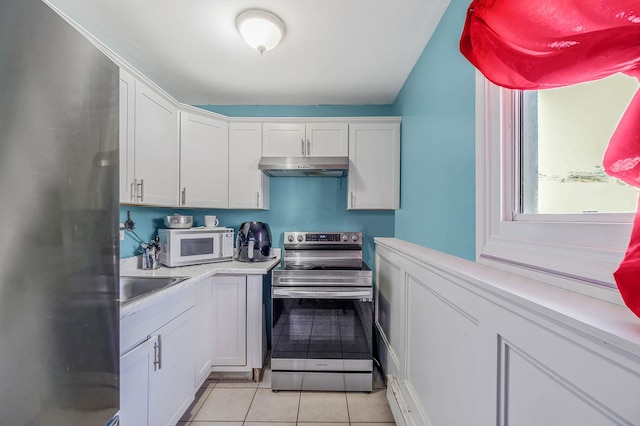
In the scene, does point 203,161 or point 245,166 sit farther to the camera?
point 245,166

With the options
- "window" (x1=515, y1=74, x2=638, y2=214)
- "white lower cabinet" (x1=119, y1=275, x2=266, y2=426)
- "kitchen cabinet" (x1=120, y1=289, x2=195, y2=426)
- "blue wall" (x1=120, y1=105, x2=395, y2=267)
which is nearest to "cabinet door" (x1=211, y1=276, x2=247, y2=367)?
"white lower cabinet" (x1=119, y1=275, x2=266, y2=426)

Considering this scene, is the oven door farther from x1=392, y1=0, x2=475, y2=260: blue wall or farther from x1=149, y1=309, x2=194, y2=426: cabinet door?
x1=392, y1=0, x2=475, y2=260: blue wall

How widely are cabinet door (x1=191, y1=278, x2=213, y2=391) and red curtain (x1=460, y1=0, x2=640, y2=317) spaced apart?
1932mm

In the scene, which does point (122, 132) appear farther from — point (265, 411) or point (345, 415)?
point (345, 415)

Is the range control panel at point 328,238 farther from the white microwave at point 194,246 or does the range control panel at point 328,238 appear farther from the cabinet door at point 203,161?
the cabinet door at point 203,161

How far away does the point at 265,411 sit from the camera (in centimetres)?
173

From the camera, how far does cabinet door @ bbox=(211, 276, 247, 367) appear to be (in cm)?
200

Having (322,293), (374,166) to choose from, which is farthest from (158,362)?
(374,166)

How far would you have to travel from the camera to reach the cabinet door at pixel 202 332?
176 cm

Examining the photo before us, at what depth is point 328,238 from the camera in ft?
7.86

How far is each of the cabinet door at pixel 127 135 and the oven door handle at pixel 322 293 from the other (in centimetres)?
116

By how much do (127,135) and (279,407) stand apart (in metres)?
2.04

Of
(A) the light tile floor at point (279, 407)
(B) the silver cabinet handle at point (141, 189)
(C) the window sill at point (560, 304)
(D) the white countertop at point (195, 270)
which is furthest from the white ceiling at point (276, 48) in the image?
(A) the light tile floor at point (279, 407)

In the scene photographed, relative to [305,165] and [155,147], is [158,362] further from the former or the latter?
[305,165]
